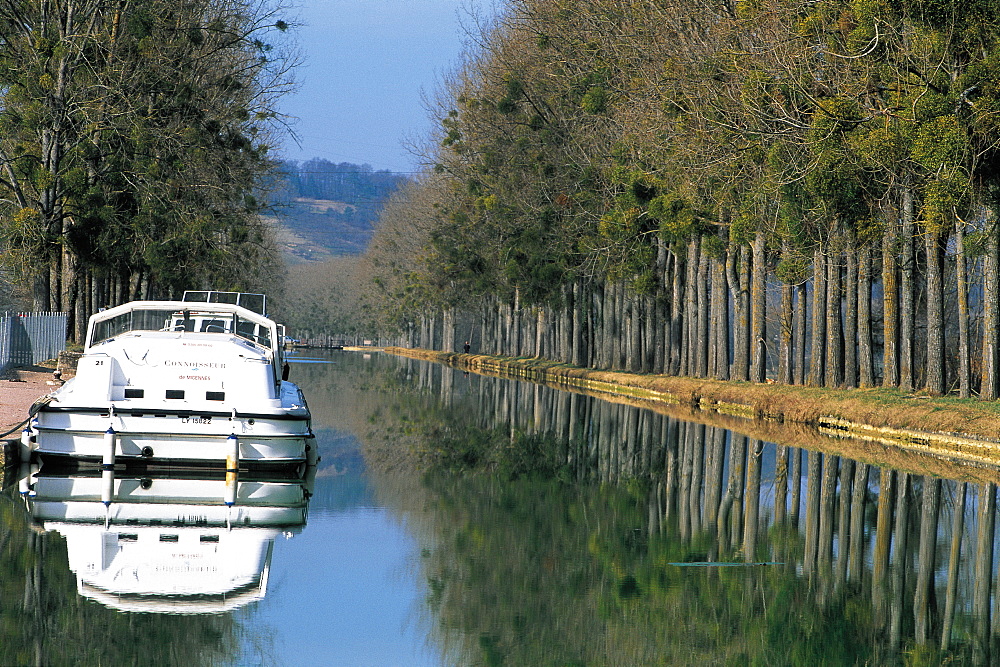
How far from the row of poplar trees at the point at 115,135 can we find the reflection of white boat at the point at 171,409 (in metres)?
21.3

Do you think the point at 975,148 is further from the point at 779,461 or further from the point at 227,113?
the point at 227,113

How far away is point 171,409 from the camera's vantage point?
1719 cm

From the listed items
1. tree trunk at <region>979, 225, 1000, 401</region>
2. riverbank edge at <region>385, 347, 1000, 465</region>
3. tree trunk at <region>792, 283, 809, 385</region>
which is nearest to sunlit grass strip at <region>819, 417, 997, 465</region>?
riverbank edge at <region>385, 347, 1000, 465</region>

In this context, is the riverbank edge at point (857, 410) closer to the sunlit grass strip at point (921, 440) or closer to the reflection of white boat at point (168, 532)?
the sunlit grass strip at point (921, 440)

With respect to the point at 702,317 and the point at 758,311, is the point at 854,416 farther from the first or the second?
the point at 702,317

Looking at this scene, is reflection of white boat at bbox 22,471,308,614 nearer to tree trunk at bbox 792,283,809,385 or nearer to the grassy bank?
the grassy bank

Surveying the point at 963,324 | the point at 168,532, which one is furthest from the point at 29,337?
the point at 168,532

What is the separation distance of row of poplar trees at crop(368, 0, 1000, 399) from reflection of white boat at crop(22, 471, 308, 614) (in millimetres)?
14251

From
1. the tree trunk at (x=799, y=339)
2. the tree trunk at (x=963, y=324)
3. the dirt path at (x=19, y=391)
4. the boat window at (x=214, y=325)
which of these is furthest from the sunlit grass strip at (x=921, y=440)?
the dirt path at (x=19, y=391)

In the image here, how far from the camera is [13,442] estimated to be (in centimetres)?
1788

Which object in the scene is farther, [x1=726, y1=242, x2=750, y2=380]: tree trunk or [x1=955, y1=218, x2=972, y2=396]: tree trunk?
[x1=726, y1=242, x2=750, y2=380]: tree trunk

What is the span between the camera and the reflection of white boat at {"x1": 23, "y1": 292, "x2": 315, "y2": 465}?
56.1ft

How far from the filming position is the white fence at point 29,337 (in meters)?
32.2

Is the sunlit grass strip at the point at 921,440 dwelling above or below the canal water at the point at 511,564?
above
